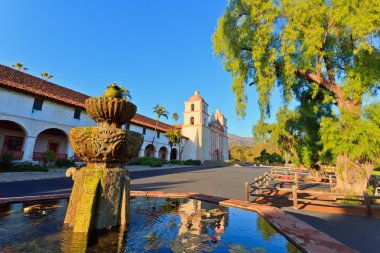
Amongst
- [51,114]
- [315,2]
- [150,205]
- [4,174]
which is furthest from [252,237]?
[51,114]

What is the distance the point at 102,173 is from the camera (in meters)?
3.99

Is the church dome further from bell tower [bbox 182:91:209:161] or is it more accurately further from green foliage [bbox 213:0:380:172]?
green foliage [bbox 213:0:380:172]

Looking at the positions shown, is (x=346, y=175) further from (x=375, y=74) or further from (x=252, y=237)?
(x=252, y=237)

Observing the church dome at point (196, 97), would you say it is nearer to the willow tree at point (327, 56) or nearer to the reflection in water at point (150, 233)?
the willow tree at point (327, 56)

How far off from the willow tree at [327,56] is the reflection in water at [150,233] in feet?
21.6

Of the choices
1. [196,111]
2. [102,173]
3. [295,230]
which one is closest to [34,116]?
[102,173]

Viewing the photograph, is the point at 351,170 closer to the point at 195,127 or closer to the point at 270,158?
the point at 195,127

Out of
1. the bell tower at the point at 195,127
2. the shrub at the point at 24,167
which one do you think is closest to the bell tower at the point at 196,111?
the bell tower at the point at 195,127

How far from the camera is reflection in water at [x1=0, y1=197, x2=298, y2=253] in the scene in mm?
3125

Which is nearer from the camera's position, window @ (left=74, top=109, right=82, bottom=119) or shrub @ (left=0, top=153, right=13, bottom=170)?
shrub @ (left=0, top=153, right=13, bottom=170)

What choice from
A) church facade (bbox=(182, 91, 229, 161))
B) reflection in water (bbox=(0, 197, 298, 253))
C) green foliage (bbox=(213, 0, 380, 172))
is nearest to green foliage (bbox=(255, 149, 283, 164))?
church facade (bbox=(182, 91, 229, 161))

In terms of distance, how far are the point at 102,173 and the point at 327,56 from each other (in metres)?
11.3

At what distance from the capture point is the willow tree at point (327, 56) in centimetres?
840

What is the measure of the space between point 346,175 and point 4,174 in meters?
20.0
